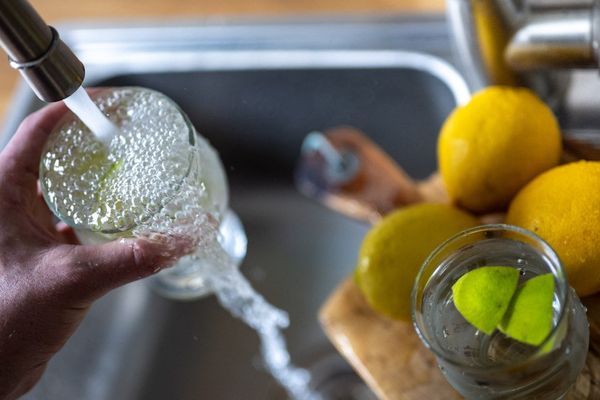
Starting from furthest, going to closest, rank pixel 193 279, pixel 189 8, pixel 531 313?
1. pixel 189 8
2. pixel 193 279
3. pixel 531 313

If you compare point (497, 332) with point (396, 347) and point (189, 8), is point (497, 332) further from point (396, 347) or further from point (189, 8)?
point (189, 8)

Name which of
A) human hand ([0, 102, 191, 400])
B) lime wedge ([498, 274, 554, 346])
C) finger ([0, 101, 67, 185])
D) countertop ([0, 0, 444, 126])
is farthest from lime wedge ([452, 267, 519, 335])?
countertop ([0, 0, 444, 126])

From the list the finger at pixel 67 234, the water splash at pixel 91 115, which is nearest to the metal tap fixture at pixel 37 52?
the water splash at pixel 91 115

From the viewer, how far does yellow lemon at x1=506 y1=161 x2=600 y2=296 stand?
0.38 metres

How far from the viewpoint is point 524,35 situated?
51cm

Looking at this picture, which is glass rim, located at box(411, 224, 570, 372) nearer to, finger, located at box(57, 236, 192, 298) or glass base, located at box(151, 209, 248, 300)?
finger, located at box(57, 236, 192, 298)

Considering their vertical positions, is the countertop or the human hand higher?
the human hand

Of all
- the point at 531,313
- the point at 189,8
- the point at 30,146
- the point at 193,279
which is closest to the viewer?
the point at 531,313

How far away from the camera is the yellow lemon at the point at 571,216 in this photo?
0.38m

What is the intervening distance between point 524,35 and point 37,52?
1.04ft

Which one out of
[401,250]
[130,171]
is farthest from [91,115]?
[401,250]

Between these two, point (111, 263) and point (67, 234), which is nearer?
point (111, 263)

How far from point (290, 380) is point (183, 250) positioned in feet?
0.85

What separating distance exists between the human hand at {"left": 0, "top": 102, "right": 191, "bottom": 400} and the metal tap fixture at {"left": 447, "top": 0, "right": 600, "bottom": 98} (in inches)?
9.9
